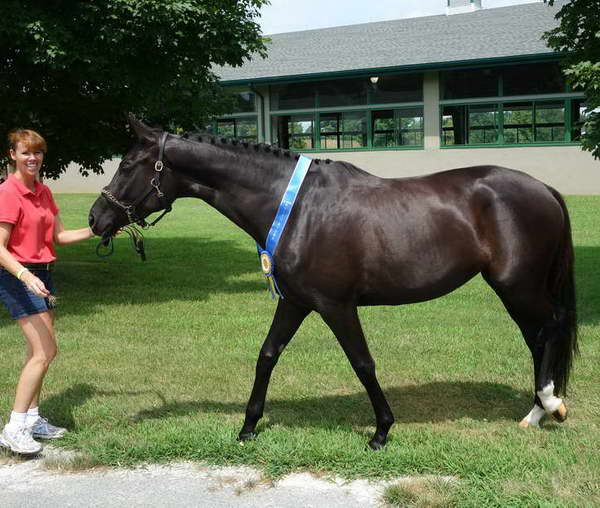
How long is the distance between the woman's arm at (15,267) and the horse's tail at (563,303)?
10.7 ft

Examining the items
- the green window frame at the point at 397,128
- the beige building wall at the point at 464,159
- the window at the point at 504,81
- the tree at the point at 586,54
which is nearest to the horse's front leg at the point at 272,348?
the tree at the point at 586,54

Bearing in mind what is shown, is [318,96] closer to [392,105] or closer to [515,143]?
[392,105]

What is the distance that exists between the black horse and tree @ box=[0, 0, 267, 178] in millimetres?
4913

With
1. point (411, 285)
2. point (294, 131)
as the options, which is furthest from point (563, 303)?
point (294, 131)

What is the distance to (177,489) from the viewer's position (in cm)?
379

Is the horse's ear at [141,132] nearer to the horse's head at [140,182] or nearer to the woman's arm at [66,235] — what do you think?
the horse's head at [140,182]

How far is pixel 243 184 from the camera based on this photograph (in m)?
4.33

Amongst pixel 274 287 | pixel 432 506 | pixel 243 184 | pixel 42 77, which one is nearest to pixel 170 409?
pixel 274 287

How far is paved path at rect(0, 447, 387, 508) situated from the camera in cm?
362

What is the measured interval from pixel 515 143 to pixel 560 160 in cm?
174

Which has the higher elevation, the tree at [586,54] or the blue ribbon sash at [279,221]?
the tree at [586,54]

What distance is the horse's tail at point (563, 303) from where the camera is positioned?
4.61 m

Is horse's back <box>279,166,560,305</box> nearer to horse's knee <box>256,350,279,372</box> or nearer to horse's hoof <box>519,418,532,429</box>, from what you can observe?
Answer: horse's knee <box>256,350,279,372</box>

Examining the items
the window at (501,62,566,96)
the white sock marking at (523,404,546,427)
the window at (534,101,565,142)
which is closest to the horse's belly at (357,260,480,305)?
the white sock marking at (523,404,546,427)
